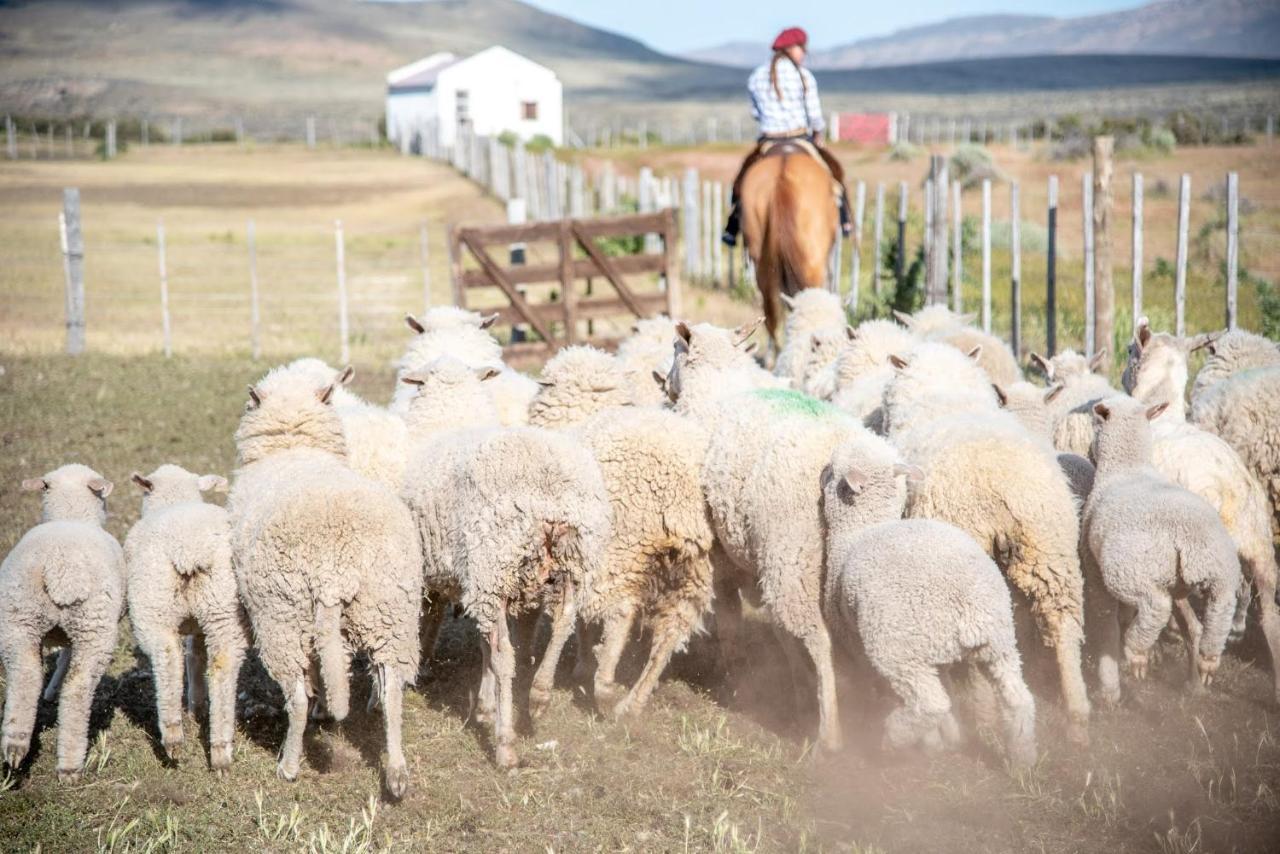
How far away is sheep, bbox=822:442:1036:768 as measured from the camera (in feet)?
16.0

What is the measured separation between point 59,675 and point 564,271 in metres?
10.3

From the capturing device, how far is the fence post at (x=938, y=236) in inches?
494

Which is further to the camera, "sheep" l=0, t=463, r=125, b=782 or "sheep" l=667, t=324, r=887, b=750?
"sheep" l=667, t=324, r=887, b=750

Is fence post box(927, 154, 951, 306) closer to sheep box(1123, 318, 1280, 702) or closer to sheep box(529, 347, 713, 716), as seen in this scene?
sheep box(1123, 318, 1280, 702)

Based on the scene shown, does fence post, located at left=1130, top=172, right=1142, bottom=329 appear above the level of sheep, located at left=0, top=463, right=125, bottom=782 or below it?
above

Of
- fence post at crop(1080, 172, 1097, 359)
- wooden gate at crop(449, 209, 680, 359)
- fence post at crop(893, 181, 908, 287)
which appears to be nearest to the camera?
fence post at crop(1080, 172, 1097, 359)

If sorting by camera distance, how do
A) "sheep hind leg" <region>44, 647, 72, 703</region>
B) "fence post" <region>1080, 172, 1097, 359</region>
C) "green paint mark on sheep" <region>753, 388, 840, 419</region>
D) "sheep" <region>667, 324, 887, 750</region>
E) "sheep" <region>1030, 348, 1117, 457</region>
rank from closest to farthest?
1. "sheep" <region>667, 324, 887, 750</region>
2. "sheep hind leg" <region>44, 647, 72, 703</region>
3. "green paint mark on sheep" <region>753, 388, 840, 419</region>
4. "sheep" <region>1030, 348, 1117, 457</region>
5. "fence post" <region>1080, 172, 1097, 359</region>

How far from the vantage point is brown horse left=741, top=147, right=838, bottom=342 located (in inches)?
465

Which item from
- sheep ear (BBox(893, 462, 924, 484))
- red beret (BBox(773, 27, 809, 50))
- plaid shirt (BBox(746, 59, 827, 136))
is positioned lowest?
sheep ear (BBox(893, 462, 924, 484))

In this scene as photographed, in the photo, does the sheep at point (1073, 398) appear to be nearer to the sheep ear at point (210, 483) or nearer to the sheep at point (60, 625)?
the sheep ear at point (210, 483)

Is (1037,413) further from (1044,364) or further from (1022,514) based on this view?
(1022,514)

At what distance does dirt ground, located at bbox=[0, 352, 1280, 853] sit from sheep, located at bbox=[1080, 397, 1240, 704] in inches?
12.8

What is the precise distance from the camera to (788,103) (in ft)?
40.2

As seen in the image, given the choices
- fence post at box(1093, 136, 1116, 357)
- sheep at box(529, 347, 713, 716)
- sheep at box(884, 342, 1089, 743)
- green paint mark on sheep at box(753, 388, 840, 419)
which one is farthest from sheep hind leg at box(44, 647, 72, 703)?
fence post at box(1093, 136, 1116, 357)
